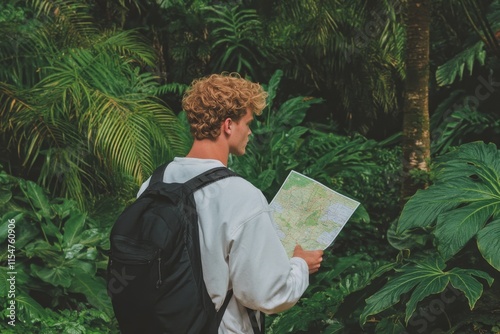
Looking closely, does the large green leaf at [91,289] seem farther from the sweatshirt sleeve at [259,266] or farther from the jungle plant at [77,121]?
the sweatshirt sleeve at [259,266]

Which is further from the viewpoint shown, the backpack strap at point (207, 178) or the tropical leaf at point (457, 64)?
the tropical leaf at point (457, 64)

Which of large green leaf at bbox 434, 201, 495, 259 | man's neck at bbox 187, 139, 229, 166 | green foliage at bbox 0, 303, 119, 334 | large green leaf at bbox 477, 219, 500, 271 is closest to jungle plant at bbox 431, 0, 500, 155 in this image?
large green leaf at bbox 434, 201, 495, 259

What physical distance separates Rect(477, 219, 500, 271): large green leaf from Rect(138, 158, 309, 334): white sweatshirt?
6.18 feet

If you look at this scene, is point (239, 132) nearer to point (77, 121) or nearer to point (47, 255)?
point (47, 255)

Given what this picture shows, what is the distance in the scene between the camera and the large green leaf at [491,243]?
3.76 m

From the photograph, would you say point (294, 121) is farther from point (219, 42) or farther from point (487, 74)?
point (487, 74)

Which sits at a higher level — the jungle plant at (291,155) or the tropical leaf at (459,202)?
the tropical leaf at (459,202)

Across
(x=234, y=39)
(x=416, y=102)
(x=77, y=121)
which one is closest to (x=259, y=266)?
(x=416, y=102)

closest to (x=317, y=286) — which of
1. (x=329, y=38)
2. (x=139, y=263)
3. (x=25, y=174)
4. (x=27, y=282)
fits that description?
(x=27, y=282)

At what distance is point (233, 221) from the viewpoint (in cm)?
207

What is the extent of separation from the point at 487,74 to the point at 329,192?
23.0ft

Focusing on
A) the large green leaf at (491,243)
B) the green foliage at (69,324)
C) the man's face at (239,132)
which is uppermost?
the man's face at (239,132)

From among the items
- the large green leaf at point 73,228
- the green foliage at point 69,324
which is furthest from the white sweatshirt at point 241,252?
the large green leaf at point 73,228

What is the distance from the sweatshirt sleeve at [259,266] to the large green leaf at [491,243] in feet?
6.40
